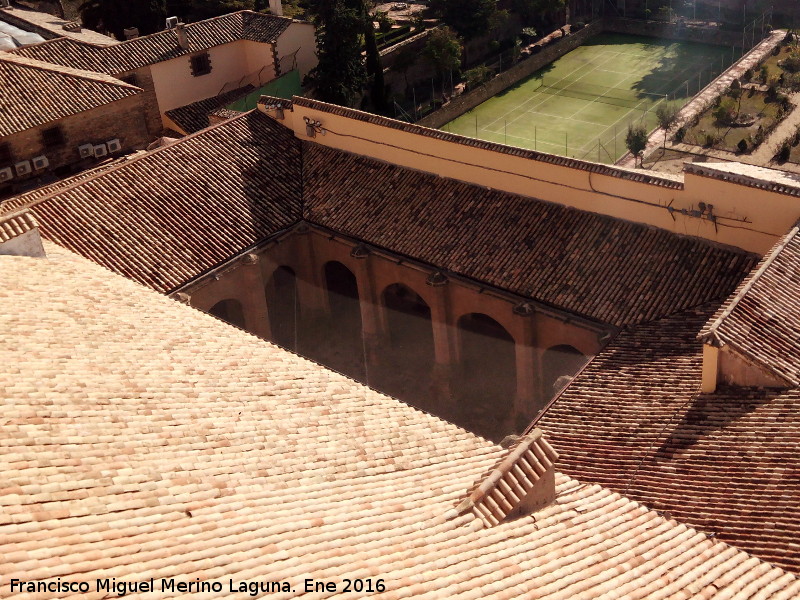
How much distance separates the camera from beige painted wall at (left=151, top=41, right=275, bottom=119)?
39.2 m

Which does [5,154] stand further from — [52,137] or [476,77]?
[476,77]

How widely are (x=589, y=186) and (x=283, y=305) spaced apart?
35.1 feet

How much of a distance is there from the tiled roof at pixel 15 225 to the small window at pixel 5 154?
41.7 feet

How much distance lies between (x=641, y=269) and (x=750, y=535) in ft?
29.8

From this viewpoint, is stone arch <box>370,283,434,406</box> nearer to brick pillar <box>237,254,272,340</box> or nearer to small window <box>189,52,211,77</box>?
brick pillar <box>237,254,272,340</box>

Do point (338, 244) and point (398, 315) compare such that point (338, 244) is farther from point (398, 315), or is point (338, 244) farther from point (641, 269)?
point (641, 269)

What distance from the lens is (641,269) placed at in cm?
2191

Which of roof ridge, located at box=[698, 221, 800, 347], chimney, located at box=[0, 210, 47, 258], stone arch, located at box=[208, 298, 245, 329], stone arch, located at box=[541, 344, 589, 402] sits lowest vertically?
stone arch, located at box=[541, 344, 589, 402]

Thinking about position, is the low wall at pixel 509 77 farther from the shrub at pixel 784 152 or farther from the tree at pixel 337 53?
the shrub at pixel 784 152

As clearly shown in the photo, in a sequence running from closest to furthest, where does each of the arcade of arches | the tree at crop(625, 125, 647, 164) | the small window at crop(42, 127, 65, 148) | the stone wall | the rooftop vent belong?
1. the rooftop vent
2. the arcade of arches
3. the stone wall
4. the small window at crop(42, 127, 65, 148)
5. the tree at crop(625, 125, 647, 164)

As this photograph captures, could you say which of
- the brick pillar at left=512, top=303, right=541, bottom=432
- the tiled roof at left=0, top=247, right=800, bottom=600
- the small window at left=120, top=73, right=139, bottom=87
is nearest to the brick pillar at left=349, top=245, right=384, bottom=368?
the brick pillar at left=512, top=303, right=541, bottom=432

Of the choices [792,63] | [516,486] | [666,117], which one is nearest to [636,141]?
[666,117]

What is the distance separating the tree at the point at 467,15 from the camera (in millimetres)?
52938

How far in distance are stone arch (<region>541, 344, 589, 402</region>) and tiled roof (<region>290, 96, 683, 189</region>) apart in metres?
4.49
